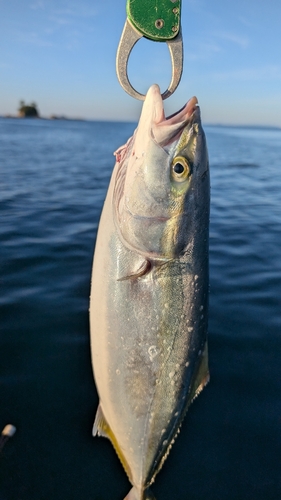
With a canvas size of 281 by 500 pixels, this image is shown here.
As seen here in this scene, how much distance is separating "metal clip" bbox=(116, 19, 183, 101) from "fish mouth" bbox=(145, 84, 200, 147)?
74 millimetres

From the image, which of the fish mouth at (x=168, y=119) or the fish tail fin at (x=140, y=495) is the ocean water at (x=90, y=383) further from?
the fish mouth at (x=168, y=119)

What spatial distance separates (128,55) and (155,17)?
0.72ft

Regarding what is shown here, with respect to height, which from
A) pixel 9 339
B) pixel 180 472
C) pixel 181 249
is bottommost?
pixel 180 472

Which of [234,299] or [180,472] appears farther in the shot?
[234,299]

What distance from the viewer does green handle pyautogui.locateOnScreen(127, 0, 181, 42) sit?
1918mm

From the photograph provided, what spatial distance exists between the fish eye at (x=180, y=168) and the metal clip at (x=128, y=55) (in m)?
0.33

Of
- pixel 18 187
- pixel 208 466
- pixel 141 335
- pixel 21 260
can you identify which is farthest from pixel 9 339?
pixel 18 187

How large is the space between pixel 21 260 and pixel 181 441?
4376 mm

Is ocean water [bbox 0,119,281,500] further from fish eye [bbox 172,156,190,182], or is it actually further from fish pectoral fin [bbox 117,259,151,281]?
fish eye [bbox 172,156,190,182]

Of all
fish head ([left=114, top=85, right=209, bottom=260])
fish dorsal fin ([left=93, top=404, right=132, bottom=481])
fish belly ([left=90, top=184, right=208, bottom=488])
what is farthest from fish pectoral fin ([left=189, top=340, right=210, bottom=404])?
fish head ([left=114, top=85, right=209, bottom=260])

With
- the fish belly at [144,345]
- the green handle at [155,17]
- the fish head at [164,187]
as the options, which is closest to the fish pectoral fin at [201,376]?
the fish belly at [144,345]

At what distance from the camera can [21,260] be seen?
6.95 metres

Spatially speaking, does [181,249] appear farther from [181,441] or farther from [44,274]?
[44,274]

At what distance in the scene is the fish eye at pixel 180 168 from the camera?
209 centimetres
